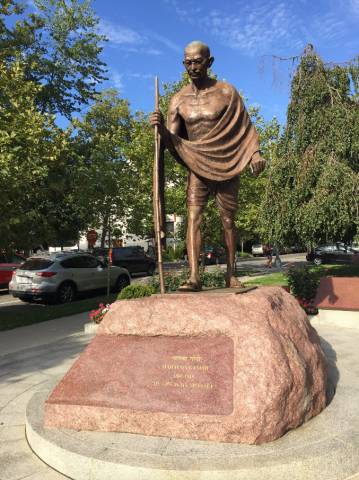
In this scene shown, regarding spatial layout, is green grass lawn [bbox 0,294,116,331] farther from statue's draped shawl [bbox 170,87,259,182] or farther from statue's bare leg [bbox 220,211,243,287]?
statue's draped shawl [bbox 170,87,259,182]

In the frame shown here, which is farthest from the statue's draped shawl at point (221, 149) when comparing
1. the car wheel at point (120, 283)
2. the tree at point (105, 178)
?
the tree at point (105, 178)

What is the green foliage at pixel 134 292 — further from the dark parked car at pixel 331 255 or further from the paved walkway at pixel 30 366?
the dark parked car at pixel 331 255

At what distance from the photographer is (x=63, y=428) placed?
11.2ft

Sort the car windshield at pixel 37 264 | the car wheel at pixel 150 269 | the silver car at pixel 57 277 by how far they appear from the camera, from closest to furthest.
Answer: the silver car at pixel 57 277 < the car windshield at pixel 37 264 < the car wheel at pixel 150 269

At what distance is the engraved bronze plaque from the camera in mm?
3264

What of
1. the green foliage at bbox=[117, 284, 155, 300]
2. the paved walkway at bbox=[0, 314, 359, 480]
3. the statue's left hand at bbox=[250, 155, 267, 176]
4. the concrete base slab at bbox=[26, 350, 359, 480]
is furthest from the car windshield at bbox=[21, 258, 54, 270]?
the concrete base slab at bbox=[26, 350, 359, 480]

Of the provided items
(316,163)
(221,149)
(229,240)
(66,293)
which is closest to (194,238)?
(229,240)

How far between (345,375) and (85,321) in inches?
258

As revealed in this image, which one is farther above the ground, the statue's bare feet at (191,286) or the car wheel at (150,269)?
the statue's bare feet at (191,286)

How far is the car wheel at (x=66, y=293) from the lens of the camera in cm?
1332

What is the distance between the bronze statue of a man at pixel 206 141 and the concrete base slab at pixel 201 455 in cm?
182

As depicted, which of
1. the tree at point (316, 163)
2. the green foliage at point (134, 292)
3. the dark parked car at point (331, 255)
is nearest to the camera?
the green foliage at point (134, 292)

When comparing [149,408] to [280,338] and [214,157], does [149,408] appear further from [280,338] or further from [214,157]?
[214,157]

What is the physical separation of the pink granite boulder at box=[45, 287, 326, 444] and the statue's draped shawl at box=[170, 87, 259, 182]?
4.95 ft
